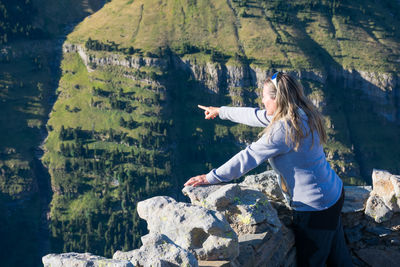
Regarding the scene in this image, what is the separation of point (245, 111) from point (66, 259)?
6.69 m

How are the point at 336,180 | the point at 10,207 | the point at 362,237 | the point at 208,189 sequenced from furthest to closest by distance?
the point at 10,207, the point at 362,237, the point at 208,189, the point at 336,180

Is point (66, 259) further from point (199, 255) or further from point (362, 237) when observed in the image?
point (362, 237)

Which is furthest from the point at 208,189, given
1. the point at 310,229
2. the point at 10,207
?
the point at 10,207

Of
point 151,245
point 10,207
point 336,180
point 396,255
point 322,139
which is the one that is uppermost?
point 322,139

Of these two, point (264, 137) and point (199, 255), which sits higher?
point (264, 137)

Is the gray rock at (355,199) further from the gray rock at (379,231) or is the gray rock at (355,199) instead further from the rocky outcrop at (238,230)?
the gray rock at (379,231)

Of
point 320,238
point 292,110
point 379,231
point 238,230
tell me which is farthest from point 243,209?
point 379,231

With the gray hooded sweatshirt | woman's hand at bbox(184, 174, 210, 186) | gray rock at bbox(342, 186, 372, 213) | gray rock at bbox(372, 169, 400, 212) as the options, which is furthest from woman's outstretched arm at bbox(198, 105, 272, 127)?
gray rock at bbox(372, 169, 400, 212)

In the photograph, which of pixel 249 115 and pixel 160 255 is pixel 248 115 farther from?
pixel 160 255

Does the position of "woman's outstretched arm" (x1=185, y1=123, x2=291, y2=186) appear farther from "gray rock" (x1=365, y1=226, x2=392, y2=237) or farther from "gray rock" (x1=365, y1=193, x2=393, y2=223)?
"gray rock" (x1=365, y1=226, x2=392, y2=237)

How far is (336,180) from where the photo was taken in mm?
10883

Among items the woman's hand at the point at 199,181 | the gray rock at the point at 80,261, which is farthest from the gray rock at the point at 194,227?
the gray rock at the point at 80,261

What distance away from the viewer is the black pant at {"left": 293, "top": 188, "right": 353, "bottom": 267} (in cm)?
1070

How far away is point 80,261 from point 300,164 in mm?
5834
